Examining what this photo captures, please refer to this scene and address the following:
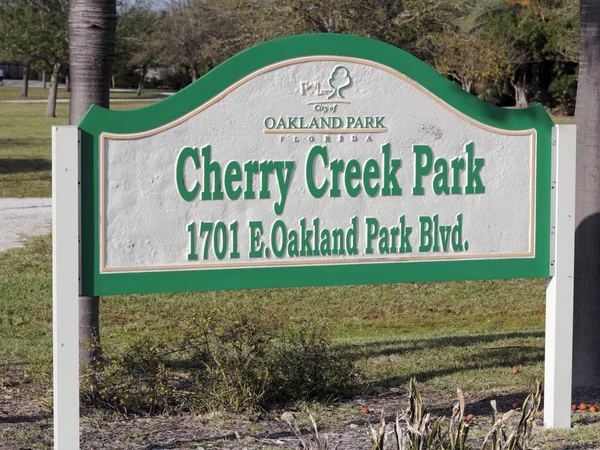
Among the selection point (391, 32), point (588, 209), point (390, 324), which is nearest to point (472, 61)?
point (391, 32)

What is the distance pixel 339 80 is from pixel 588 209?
6.40ft

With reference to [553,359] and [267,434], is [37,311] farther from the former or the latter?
[553,359]

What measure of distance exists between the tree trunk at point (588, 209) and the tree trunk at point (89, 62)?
278cm

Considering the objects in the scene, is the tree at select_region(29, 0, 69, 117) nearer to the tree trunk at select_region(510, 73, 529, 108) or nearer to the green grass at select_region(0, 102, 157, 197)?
the green grass at select_region(0, 102, 157, 197)

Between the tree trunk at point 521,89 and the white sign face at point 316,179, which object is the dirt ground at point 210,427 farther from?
the tree trunk at point 521,89

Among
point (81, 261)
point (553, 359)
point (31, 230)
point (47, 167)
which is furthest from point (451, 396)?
point (47, 167)

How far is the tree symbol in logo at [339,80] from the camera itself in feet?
15.3

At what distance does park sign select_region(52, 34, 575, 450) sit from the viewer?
168 inches

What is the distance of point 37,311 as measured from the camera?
9.41 metres

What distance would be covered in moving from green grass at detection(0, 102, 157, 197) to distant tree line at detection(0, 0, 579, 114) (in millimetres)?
3391

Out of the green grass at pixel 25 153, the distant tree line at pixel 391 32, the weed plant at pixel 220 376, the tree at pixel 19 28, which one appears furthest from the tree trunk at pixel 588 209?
the tree at pixel 19 28

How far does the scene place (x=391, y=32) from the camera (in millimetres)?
20500

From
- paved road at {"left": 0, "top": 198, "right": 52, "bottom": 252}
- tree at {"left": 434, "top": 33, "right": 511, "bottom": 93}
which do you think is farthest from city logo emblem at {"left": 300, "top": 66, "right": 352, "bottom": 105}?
tree at {"left": 434, "top": 33, "right": 511, "bottom": 93}

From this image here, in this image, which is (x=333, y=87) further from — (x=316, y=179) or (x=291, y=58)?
(x=316, y=179)
